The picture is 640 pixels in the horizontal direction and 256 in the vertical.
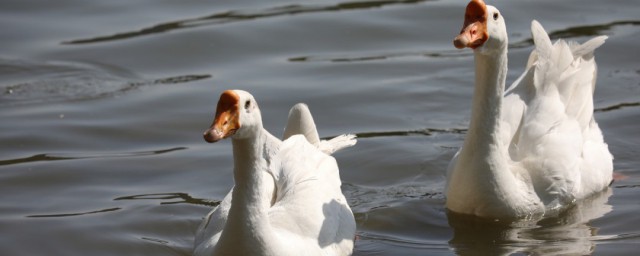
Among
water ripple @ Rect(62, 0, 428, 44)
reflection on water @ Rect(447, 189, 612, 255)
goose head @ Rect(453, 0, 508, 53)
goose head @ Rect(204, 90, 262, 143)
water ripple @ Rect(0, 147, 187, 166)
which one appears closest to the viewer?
goose head @ Rect(204, 90, 262, 143)

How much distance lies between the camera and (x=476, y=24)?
7.62 meters

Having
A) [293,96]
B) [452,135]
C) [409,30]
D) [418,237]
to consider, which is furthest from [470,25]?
[409,30]

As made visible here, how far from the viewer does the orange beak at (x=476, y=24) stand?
7547mm

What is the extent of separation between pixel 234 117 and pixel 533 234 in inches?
112

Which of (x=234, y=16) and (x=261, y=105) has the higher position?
(x=234, y=16)

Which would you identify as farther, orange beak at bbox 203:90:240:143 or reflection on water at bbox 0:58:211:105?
reflection on water at bbox 0:58:211:105

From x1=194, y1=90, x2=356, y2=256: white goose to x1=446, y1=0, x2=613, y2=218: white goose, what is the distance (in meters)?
0.96

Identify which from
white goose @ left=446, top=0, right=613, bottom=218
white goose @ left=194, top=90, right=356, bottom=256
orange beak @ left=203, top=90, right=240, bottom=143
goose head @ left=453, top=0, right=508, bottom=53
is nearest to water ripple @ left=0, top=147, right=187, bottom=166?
white goose @ left=194, top=90, right=356, bottom=256

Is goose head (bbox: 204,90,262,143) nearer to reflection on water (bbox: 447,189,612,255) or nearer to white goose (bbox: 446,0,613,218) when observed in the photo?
white goose (bbox: 446,0,613,218)

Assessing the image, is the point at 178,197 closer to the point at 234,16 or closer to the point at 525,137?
the point at 525,137

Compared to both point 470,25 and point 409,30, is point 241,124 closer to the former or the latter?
point 470,25

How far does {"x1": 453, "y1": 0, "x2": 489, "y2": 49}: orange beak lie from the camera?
7.55 meters

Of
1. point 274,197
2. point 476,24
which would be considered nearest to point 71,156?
point 274,197

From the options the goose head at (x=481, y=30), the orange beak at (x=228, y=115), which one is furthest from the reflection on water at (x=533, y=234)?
the orange beak at (x=228, y=115)
